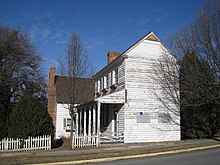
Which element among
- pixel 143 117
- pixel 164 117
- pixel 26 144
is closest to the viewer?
pixel 26 144

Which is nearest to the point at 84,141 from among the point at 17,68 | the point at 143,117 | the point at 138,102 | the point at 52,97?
the point at 143,117

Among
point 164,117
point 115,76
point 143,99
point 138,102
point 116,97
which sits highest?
point 115,76

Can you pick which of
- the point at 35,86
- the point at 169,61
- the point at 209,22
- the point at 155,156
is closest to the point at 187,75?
the point at 169,61

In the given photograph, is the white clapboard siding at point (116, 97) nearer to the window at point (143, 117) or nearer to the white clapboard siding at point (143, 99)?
the white clapboard siding at point (143, 99)

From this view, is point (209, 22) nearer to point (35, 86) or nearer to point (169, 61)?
point (169, 61)

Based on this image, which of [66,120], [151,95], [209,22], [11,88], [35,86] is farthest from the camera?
[66,120]

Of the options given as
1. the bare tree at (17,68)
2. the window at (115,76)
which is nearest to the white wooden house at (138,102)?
the window at (115,76)

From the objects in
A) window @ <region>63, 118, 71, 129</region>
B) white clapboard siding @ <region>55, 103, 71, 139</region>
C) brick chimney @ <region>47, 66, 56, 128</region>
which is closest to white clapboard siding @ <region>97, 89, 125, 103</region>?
white clapboard siding @ <region>55, 103, 71, 139</region>

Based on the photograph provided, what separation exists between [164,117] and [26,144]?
35.8 ft

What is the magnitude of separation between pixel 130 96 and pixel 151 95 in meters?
1.94

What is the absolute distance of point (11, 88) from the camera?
2517 centimetres

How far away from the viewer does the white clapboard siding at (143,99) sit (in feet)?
62.9

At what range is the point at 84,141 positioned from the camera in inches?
687

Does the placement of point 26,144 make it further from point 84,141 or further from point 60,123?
point 60,123
